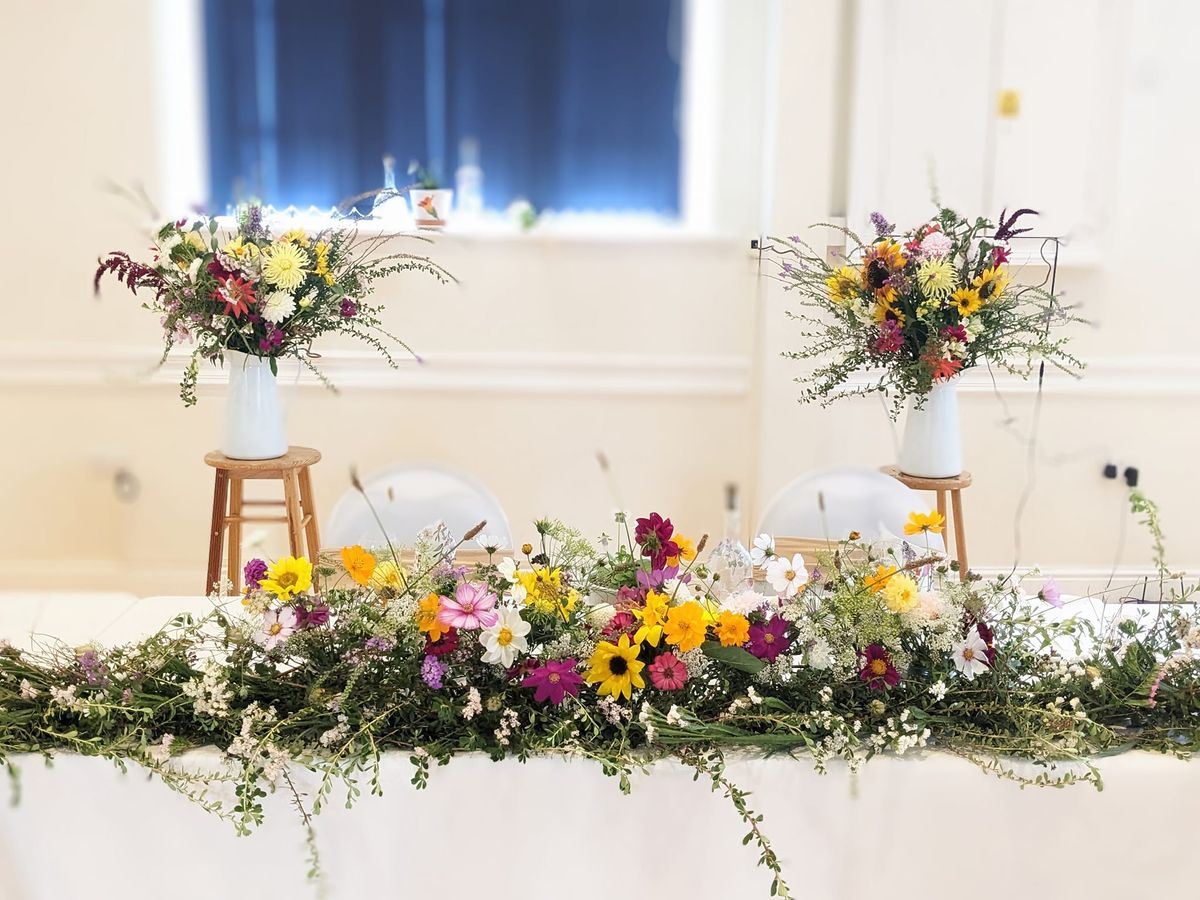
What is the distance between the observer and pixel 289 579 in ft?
3.66

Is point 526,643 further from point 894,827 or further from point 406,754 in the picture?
point 894,827

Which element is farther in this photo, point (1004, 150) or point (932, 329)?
point (1004, 150)

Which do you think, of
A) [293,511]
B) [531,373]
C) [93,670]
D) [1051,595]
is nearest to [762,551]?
[1051,595]

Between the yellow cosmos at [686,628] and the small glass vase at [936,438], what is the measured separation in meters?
1.59

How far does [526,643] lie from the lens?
1.09 metres

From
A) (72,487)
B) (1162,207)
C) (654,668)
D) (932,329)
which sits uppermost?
(1162,207)

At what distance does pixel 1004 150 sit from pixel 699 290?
1006 millimetres

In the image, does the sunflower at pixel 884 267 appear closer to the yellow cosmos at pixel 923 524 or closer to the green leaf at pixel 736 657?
the yellow cosmos at pixel 923 524

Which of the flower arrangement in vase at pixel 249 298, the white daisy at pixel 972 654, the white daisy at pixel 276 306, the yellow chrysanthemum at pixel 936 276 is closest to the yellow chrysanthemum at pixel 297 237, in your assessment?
the flower arrangement in vase at pixel 249 298

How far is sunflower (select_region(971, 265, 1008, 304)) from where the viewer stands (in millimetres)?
2338

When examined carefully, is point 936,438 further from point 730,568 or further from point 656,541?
point 656,541

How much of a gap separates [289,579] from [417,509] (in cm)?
111

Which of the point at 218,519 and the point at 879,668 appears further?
the point at 218,519

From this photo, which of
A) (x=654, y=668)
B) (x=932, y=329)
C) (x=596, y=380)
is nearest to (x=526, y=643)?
(x=654, y=668)
